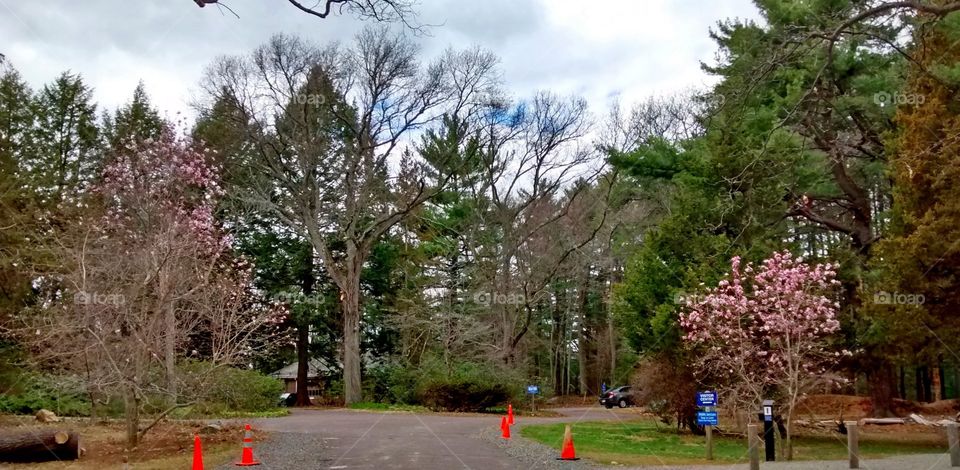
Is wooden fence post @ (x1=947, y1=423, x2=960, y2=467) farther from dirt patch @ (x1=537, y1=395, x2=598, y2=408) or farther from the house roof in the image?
the house roof

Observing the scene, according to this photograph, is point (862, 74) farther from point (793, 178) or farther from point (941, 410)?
point (941, 410)

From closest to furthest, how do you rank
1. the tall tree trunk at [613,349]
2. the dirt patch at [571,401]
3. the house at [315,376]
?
the house at [315,376], the dirt patch at [571,401], the tall tree trunk at [613,349]

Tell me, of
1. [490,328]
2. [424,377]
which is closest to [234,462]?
[424,377]

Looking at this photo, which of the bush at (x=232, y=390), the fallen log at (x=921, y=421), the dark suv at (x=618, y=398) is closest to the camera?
the bush at (x=232, y=390)

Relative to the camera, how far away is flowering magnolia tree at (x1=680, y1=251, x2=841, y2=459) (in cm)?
1645

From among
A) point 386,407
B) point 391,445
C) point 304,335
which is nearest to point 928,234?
point 391,445

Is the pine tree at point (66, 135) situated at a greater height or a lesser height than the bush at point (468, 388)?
greater

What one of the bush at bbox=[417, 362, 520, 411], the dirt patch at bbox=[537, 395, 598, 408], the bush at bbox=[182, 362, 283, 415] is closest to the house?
the bush at bbox=[182, 362, 283, 415]

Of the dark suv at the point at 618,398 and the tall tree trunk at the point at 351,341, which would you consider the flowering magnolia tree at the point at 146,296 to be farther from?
the dark suv at the point at 618,398

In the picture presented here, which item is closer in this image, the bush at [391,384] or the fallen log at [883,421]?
the fallen log at [883,421]

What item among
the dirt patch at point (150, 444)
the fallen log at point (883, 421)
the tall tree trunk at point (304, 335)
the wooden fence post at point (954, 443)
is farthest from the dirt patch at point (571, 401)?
the wooden fence post at point (954, 443)

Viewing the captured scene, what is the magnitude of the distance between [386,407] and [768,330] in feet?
72.0

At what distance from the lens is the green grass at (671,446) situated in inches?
628

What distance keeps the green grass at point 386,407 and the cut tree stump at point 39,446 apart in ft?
65.0
